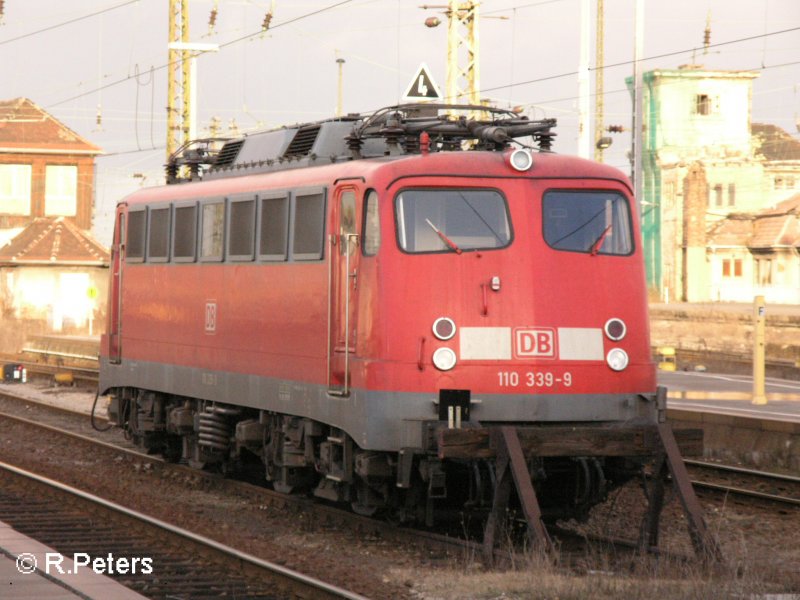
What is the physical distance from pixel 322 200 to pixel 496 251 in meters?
1.84

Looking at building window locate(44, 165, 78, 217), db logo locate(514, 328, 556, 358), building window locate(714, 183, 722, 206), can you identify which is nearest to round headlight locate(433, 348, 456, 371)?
db logo locate(514, 328, 556, 358)

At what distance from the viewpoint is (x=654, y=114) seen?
79.0m

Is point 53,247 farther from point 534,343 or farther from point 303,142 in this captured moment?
point 534,343

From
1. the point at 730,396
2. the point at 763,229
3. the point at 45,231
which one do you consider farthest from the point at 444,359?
the point at 763,229

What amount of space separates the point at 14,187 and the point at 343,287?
57551 millimetres

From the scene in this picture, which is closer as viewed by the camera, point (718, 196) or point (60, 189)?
point (60, 189)

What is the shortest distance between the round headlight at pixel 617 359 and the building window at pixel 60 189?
57762 mm

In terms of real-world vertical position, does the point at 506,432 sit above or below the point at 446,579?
above

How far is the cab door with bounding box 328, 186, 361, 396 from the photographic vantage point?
12352mm

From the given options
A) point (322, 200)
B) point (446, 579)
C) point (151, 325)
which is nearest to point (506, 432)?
point (446, 579)

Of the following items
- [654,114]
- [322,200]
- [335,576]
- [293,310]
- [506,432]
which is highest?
[654,114]

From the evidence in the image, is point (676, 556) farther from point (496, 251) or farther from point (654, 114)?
point (654, 114)

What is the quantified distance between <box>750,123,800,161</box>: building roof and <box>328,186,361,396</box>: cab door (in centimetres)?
7148

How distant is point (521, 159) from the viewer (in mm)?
12273
